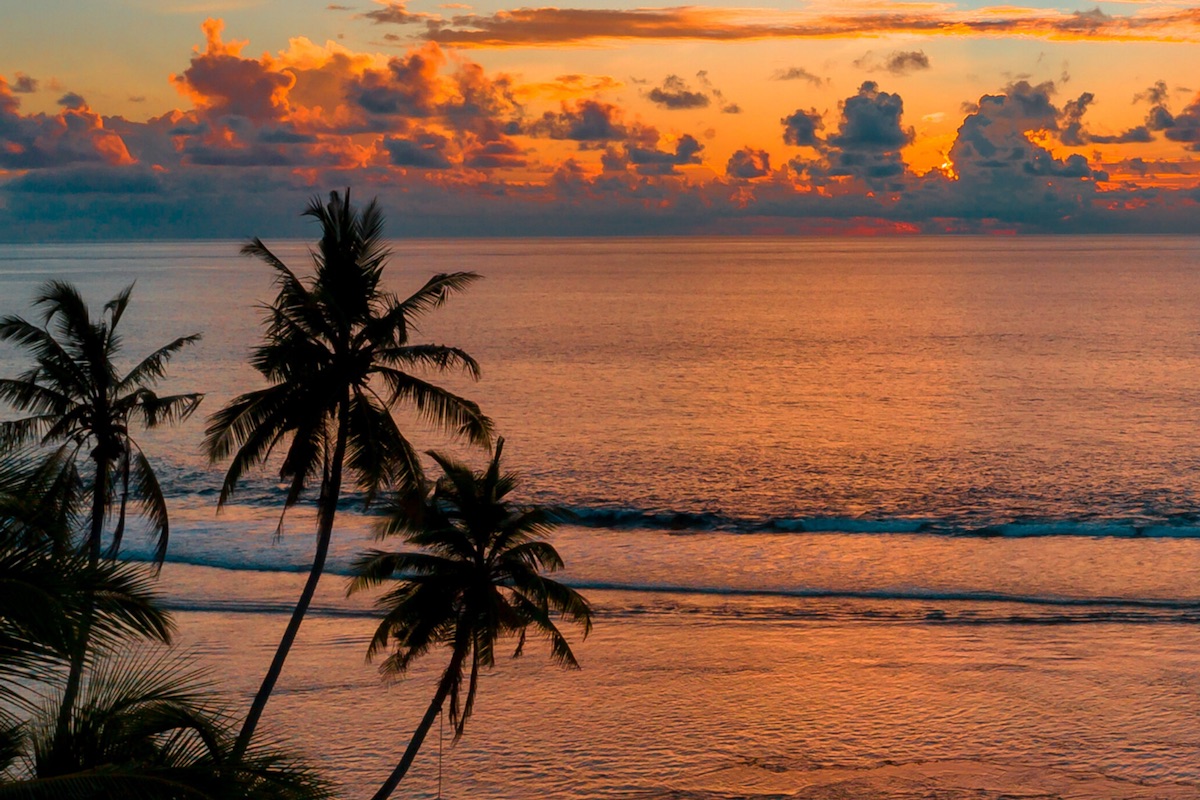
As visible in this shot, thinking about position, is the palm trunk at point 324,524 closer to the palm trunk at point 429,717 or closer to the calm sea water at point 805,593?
the palm trunk at point 429,717

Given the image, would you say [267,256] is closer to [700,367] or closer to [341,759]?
[341,759]

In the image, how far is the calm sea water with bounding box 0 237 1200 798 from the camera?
24.3 meters

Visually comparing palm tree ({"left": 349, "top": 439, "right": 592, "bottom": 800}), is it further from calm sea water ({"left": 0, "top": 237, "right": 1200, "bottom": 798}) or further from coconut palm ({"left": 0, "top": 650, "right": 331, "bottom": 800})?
coconut palm ({"left": 0, "top": 650, "right": 331, "bottom": 800})

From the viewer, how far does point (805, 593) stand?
36.1m

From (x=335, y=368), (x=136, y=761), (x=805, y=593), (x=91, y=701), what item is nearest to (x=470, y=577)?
(x=335, y=368)

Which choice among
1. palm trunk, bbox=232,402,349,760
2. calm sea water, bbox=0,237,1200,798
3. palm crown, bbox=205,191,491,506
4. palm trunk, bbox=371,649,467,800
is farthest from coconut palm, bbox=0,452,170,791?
calm sea water, bbox=0,237,1200,798

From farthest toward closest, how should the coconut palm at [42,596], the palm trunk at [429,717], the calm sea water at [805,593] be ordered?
1. the calm sea water at [805,593]
2. the palm trunk at [429,717]
3. the coconut palm at [42,596]

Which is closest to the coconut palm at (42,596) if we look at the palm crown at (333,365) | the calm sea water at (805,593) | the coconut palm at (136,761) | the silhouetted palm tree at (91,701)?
the silhouetted palm tree at (91,701)

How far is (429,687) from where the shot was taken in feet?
93.3

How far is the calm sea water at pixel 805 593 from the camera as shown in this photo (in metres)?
24.3

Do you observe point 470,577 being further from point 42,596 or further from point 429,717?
point 42,596

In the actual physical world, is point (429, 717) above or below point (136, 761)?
below

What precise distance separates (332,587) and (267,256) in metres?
18.9

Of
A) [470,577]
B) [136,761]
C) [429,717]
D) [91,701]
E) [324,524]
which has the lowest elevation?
[429,717]
